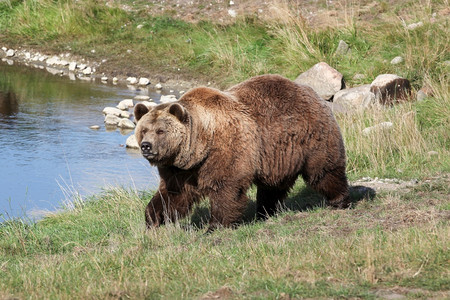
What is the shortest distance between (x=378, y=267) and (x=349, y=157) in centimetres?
581

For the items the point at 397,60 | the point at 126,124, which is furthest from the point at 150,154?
the point at 397,60

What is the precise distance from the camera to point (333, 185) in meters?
8.59

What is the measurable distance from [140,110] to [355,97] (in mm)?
7711

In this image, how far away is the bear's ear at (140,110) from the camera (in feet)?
24.8

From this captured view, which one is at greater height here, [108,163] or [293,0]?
[293,0]

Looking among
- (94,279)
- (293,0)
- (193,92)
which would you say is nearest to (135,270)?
(94,279)

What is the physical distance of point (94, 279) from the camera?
224 inches

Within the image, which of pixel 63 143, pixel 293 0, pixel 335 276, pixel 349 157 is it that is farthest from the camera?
pixel 293 0

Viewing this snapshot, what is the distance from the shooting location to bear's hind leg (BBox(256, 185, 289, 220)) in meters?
8.65

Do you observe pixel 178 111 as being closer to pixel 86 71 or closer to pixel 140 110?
pixel 140 110

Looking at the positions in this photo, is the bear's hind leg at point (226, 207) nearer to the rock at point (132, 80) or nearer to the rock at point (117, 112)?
the rock at point (117, 112)

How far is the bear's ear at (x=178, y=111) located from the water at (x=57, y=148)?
103 inches

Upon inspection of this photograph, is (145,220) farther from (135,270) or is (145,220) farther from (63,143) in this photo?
(63,143)

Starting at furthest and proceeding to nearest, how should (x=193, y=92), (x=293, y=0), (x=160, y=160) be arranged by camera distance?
(x=293, y=0) < (x=193, y=92) < (x=160, y=160)
